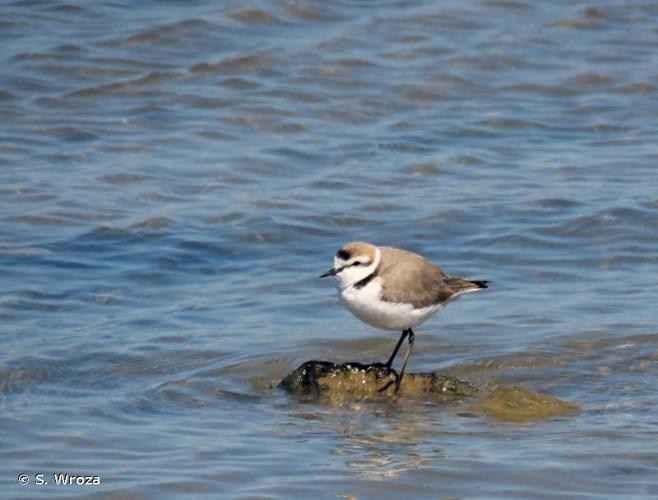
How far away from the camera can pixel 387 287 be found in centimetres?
856

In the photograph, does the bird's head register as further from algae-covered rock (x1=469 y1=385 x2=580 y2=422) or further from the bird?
algae-covered rock (x1=469 y1=385 x2=580 y2=422)

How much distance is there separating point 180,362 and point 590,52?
10386 mm

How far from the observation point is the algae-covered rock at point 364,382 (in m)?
8.73

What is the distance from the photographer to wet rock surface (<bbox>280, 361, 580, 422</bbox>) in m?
8.64

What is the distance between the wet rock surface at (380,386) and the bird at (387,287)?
7 cm

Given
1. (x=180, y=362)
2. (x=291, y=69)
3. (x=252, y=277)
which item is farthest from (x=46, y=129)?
(x=180, y=362)

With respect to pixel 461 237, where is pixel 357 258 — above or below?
above

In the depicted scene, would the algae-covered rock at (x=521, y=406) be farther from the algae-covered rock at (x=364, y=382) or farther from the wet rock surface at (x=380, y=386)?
the algae-covered rock at (x=364, y=382)

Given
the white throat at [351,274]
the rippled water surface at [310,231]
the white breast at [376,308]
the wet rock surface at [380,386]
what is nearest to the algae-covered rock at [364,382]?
the wet rock surface at [380,386]

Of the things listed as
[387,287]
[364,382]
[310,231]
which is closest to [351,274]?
[387,287]

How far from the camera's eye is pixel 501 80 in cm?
→ 1727

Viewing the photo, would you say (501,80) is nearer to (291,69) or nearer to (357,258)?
(291,69)

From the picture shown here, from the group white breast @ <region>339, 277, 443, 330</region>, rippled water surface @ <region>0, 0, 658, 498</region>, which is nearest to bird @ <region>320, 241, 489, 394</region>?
white breast @ <region>339, 277, 443, 330</region>

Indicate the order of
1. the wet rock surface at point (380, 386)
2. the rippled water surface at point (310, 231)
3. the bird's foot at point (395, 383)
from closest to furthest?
the rippled water surface at point (310, 231)
the wet rock surface at point (380, 386)
the bird's foot at point (395, 383)
